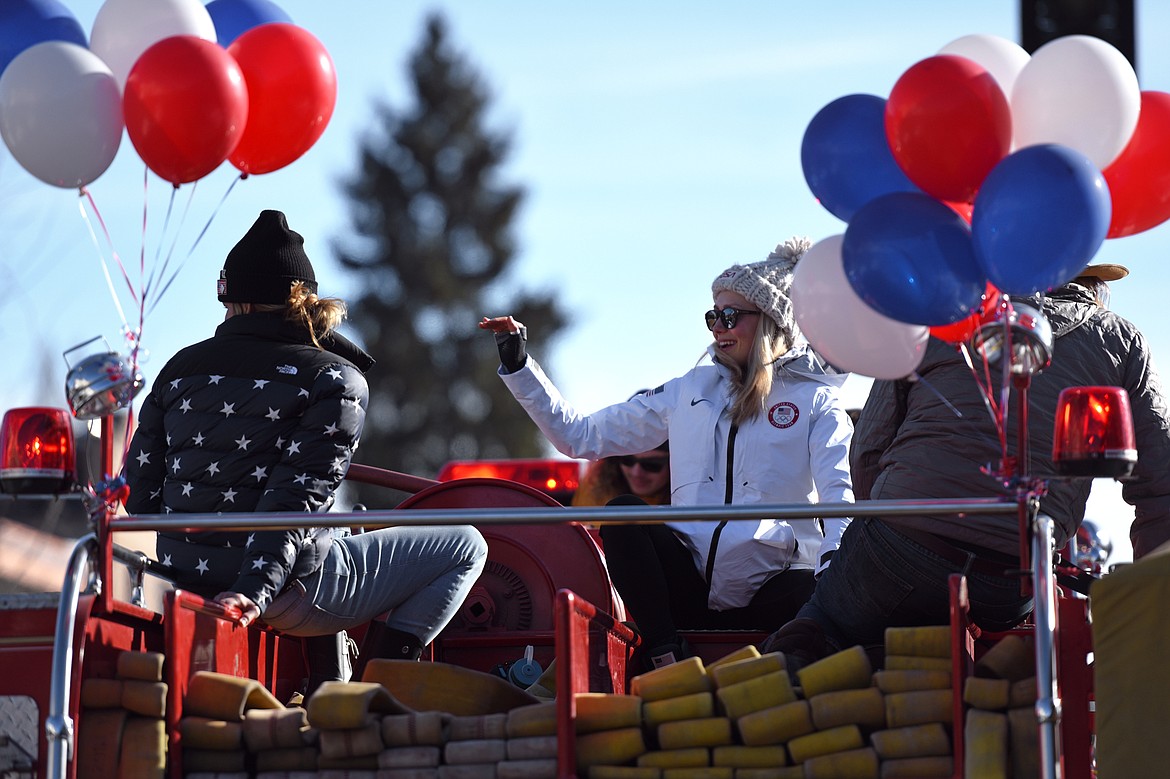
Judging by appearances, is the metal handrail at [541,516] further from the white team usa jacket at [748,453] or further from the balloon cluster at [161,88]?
the white team usa jacket at [748,453]

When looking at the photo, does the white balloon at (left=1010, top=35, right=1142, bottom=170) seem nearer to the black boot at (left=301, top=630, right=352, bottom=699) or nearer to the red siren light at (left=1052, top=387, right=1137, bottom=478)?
the red siren light at (left=1052, top=387, right=1137, bottom=478)

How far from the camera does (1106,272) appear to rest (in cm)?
490

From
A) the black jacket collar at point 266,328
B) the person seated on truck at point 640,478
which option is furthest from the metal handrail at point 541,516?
the person seated on truck at point 640,478

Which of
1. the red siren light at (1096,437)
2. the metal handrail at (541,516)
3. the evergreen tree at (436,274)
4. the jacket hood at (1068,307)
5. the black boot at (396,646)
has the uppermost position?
the evergreen tree at (436,274)

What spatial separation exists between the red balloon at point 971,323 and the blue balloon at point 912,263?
10 centimetres

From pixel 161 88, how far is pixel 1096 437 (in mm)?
2432

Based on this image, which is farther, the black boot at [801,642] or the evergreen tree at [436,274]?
the evergreen tree at [436,274]

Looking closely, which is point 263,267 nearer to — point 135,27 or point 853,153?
point 135,27

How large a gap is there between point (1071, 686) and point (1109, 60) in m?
1.57

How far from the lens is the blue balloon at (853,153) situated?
161 inches

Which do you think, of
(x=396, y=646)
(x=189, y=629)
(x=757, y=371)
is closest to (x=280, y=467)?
(x=396, y=646)

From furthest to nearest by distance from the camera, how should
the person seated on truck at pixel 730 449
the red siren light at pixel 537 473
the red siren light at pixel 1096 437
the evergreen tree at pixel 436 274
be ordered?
1. the evergreen tree at pixel 436 274
2. the red siren light at pixel 537 473
3. the person seated on truck at pixel 730 449
4. the red siren light at pixel 1096 437

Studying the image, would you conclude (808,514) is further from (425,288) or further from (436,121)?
(436,121)

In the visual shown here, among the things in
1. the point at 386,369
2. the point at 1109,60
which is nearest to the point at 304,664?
the point at 1109,60
